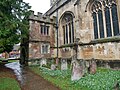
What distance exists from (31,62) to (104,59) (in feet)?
29.9

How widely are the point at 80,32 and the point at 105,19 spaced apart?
298 centimetres

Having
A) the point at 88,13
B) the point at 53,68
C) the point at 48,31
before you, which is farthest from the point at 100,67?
the point at 48,31

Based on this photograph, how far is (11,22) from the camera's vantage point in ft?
40.7

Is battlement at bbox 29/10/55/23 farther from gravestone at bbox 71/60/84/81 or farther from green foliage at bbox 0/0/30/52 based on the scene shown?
gravestone at bbox 71/60/84/81

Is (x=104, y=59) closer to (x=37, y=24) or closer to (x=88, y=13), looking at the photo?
(x=88, y=13)

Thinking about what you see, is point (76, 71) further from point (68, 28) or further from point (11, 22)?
point (68, 28)

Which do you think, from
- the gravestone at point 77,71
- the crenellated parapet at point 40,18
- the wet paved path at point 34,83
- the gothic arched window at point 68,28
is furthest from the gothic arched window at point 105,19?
the wet paved path at point 34,83

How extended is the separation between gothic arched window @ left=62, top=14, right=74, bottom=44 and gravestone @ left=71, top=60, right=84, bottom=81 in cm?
947

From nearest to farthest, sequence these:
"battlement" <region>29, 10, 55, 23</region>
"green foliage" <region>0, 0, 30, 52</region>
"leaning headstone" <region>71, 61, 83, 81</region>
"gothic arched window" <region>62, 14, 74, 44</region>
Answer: "leaning headstone" <region>71, 61, 83, 81</region> → "green foliage" <region>0, 0, 30, 52</region> → "battlement" <region>29, 10, 55, 23</region> → "gothic arched window" <region>62, 14, 74, 44</region>

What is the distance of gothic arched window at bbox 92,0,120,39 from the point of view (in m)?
12.4

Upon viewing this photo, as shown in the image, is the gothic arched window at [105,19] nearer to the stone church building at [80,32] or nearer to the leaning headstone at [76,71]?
the stone church building at [80,32]

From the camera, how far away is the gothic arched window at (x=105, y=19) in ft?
40.7

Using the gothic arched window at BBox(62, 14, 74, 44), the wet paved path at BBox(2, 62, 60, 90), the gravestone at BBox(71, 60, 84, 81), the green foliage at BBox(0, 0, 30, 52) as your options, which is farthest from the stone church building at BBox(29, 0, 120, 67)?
the green foliage at BBox(0, 0, 30, 52)

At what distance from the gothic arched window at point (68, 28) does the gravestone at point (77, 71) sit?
9.47 m
